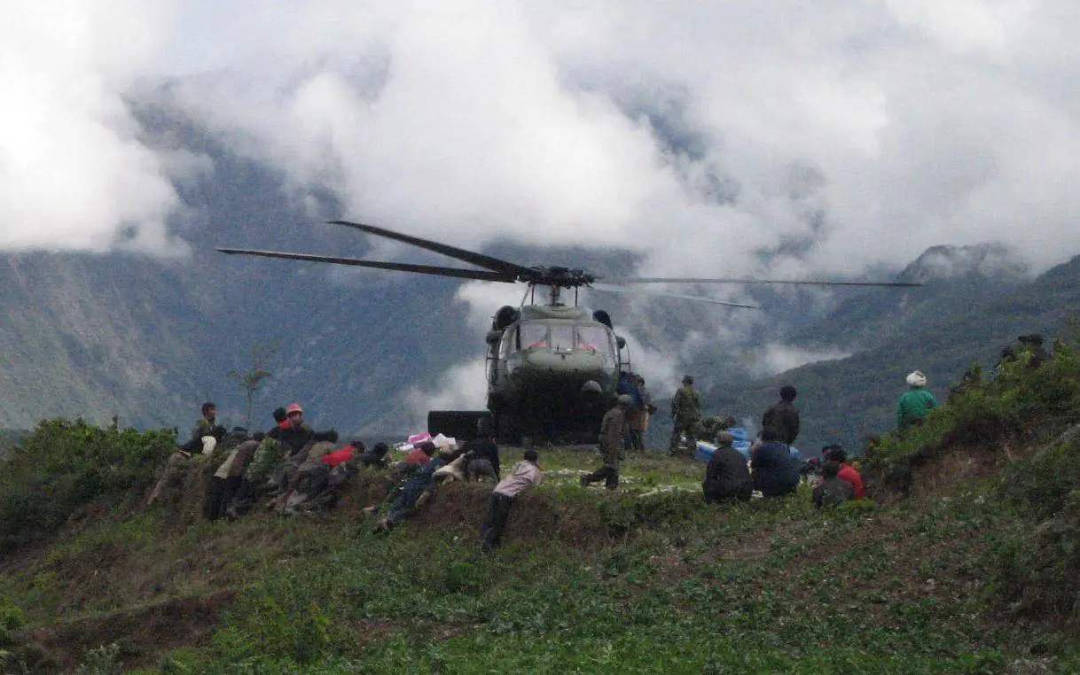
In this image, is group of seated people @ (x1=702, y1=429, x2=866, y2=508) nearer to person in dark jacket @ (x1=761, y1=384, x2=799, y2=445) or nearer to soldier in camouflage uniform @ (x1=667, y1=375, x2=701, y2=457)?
person in dark jacket @ (x1=761, y1=384, x2=799, y2=445)

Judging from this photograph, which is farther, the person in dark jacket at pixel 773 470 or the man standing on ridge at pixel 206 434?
the man standing on ridge at pixel 206 434

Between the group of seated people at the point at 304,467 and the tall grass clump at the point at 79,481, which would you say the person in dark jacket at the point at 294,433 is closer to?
the group of seated people at the point at 304,467

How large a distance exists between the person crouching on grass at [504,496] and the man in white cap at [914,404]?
4.92m

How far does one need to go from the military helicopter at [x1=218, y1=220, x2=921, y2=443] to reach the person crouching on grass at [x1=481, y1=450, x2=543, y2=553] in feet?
27.7

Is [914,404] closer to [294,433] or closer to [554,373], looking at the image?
[554,373]

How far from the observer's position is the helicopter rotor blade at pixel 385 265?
29391 mm

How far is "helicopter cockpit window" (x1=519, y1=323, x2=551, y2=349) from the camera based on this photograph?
32.3m

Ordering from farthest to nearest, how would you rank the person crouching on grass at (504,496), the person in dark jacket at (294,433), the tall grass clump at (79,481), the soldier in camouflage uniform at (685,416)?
the tall grass clump at (79,481) → the soldier in camouflage uniform at (685,416) → the person in dark jacket at (294,433) → the person crouching on grass at (504,496)

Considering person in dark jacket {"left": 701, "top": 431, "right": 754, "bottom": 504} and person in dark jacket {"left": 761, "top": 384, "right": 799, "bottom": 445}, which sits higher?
person in dark jacket {"left": 761, "top": 384, "right": 799, "bottom": 445}

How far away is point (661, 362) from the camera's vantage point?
180625 mm

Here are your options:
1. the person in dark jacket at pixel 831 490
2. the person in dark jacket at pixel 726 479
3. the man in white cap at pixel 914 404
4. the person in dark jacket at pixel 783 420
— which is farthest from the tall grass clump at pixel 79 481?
the person in dark jacket at pixel 831 490

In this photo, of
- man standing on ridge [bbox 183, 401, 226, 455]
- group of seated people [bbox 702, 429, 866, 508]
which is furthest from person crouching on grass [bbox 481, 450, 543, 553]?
man standing on ridge [bbox 183, 401, 226, 455]

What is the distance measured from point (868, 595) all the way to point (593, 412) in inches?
652

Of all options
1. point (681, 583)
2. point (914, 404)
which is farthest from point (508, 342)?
point (681, 583)
